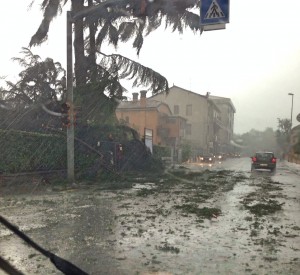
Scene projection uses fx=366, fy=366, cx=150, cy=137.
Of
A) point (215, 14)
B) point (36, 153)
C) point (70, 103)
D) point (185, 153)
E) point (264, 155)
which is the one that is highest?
point (215, 14)

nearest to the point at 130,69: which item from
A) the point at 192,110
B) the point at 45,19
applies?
the point at 45,19

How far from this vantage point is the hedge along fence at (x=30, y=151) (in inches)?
583

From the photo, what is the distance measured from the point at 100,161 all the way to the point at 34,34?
972 centimetres

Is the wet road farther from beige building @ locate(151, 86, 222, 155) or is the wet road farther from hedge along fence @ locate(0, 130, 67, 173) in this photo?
beige building @ locate(151, 86, 222, 155)

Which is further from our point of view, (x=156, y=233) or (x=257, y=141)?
(x=257, y=141)

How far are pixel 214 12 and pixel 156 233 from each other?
4618 millimetres

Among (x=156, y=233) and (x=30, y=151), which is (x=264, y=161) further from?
(x=156, y=233)

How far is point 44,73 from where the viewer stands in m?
21.1

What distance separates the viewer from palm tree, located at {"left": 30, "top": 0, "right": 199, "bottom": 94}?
68.2 ft

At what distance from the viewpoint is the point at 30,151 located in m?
16.0

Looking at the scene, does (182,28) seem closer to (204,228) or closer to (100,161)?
(100,161)

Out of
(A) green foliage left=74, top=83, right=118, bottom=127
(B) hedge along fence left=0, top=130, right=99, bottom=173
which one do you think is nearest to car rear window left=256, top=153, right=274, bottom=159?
(A) green foliage left=74, top=83, right=118, bottom=127

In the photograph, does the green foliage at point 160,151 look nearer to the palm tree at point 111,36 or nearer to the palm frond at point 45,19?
the palm tree at point 111,36

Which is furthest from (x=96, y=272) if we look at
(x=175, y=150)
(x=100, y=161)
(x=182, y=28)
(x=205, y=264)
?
Result: (x=175, y=150)
